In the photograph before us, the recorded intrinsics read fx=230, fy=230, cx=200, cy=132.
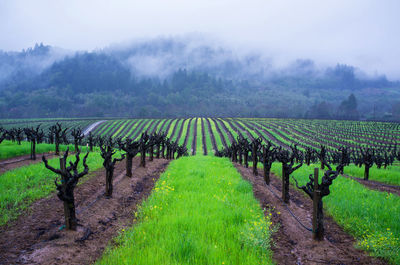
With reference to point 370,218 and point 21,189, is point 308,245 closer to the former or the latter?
point 370,218

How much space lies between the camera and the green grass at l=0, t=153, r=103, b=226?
32.7ft

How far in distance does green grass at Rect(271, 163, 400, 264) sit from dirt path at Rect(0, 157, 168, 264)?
28.1 ft

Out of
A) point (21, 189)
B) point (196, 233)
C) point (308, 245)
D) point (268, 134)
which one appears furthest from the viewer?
point (268, 134)

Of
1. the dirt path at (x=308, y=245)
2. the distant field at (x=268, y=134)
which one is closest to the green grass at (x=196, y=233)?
the dirt path at (x=308, y=245)

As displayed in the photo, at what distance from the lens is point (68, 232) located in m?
8.19

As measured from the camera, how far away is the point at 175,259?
6156 mm

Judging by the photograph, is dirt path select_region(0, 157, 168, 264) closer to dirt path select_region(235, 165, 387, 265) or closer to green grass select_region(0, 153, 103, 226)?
green grass select_region(0, 153, 103, 226)

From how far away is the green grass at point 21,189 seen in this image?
998cm

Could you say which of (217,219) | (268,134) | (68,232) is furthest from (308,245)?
(268,134)

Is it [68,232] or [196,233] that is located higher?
[196,233]

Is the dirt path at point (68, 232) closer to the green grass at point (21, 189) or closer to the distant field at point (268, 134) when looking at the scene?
the green grass at point (21, 189)

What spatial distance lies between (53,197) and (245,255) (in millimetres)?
10475

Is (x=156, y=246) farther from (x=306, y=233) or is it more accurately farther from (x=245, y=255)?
(x=306, y=233)

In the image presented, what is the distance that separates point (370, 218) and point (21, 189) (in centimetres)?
1675
